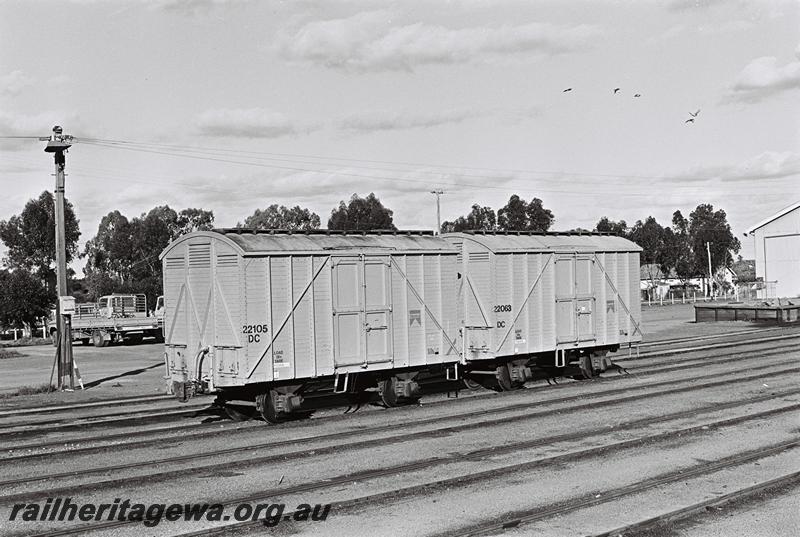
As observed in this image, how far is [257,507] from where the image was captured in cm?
995

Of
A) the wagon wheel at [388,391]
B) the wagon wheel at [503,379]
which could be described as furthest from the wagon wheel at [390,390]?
the wagon wheel at [503,379]

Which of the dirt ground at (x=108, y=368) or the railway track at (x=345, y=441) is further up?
the dirt ground at (x=108, y=368)

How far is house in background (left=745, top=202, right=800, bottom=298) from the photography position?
67062 millimetres

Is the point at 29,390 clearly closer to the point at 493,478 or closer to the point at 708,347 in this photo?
the point at 493,478

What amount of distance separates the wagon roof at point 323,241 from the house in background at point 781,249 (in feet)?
176

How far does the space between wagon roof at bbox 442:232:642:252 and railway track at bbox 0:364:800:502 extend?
4.02 m

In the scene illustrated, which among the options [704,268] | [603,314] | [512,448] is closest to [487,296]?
[603,314]

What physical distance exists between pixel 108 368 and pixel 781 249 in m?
55.6

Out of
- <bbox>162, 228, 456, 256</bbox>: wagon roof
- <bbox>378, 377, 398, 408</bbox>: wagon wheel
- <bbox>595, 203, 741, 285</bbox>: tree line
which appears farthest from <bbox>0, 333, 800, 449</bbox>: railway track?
<bbox>595, 203, 741, 285</bbox>: tree line

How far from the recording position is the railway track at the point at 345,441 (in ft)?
38.1

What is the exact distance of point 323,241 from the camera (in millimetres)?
17578

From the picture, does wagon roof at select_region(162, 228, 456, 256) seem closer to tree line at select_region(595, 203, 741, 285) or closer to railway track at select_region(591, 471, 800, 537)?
railway track at select_region(591, 471, 800, 537)

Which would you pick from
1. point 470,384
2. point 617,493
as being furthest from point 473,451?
point 470,384

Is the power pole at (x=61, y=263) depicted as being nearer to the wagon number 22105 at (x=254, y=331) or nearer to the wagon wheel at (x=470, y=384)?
the wagon number 22105 at (x=254, y=331)
